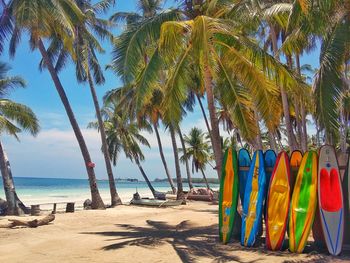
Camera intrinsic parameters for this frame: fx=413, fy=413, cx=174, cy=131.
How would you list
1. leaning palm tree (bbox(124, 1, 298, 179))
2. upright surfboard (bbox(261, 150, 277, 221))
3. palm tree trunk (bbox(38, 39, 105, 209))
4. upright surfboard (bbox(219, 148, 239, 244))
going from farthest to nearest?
palm tree trunk (bbox(38, 39, 105, 209)), leaning palm tree (bbox(124, 1, 298, 179)), upright surfboard (bbox(219, 148, 239, 244)), upright surfboard (bbox(261, 150, 277, 221))

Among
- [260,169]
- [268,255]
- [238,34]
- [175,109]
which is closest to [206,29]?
[238,34]

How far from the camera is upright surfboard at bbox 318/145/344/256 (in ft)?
25.1

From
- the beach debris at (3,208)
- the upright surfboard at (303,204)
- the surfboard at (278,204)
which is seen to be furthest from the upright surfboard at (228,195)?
the beach debris at (3,208)

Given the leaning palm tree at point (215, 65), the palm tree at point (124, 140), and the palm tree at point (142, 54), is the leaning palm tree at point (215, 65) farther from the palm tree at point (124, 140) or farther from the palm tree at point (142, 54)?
the palm tree at point (124, 140)

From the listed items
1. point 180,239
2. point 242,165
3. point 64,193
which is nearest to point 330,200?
point 242,165

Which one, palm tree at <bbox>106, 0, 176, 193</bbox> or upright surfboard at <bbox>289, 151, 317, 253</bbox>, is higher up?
palm tree at <bbox>106, 0, 176, 193</bbox>

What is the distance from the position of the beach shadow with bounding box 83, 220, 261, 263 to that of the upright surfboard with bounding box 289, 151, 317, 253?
1.26 meters

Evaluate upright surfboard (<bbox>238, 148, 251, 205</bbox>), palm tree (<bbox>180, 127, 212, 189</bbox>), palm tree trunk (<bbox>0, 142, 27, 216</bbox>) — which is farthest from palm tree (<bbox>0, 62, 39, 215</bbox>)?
palm tree (<bbox>180, 127, 212, 189</bbox>)

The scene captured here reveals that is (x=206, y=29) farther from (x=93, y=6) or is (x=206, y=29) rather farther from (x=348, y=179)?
(x=93, y=6)

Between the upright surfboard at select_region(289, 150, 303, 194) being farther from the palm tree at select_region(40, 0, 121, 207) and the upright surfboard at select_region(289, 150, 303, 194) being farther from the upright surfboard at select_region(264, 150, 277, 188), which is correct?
the palm tree at select_region(40, 0, 121, 207)

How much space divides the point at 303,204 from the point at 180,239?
3.08 meters

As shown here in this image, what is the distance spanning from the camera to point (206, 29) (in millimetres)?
8672

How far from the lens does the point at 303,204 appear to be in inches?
317

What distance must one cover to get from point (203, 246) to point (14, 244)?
4.29 m
